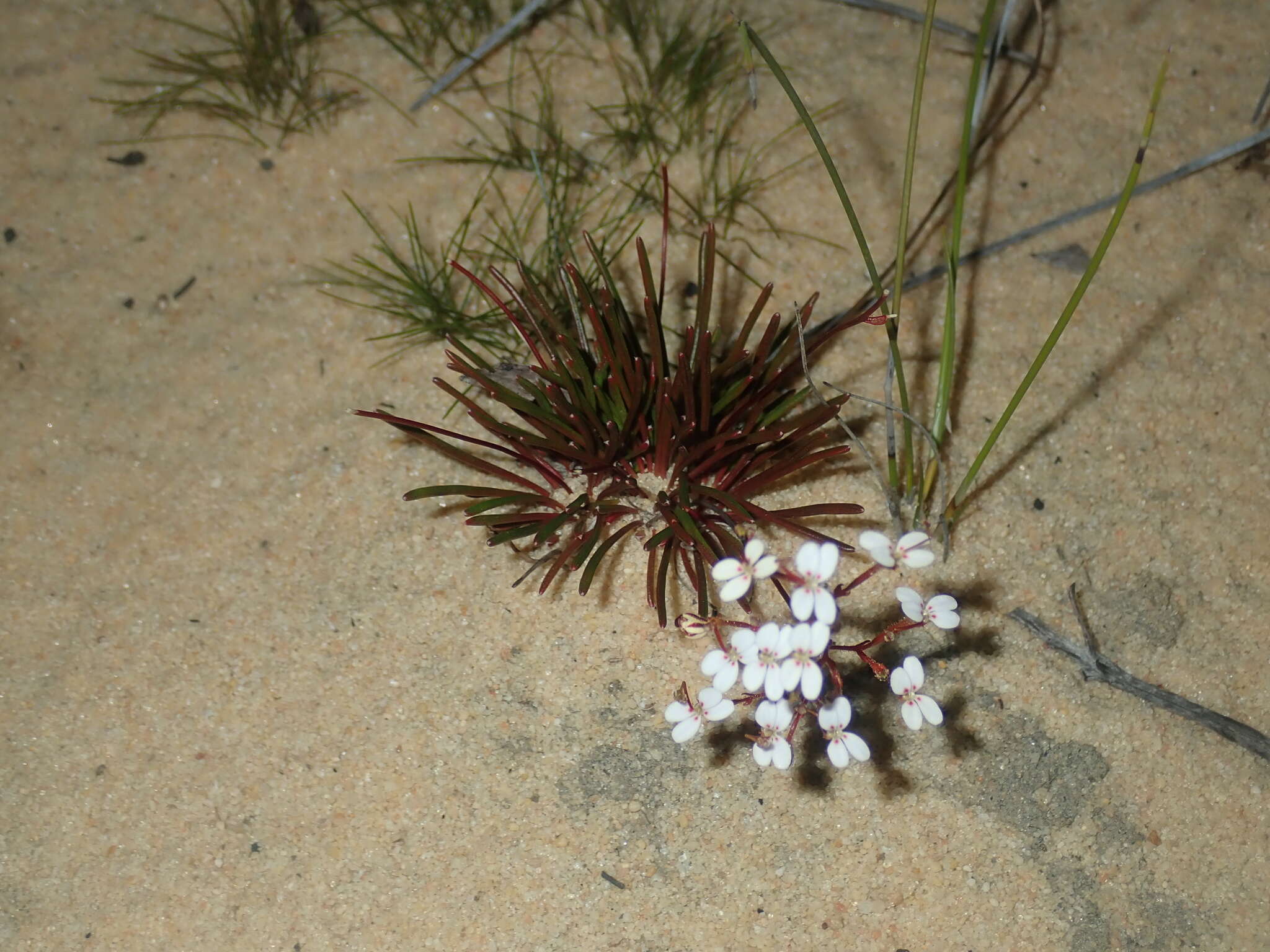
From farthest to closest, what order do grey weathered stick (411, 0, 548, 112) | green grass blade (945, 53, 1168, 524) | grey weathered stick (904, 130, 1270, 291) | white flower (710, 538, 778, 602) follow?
grey weathered stick (411, 0, 548, 112)
grey weathered stick (904, 130, 1270, 291)
white flower (710, 538, 778, 602)
green grass blade (945, 53, 1168, 524)

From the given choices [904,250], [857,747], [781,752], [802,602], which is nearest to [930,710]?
[857,747]

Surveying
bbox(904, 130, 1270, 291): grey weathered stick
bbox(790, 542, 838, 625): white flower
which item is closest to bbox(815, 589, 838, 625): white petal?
bbox(790, 542, 838, 625): white flower

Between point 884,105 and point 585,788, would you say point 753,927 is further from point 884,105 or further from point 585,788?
point 884,105

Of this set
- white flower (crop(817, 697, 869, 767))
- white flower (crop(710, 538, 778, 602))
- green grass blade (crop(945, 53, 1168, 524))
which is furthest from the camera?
white flower (crop(817, 697, 869, 767))

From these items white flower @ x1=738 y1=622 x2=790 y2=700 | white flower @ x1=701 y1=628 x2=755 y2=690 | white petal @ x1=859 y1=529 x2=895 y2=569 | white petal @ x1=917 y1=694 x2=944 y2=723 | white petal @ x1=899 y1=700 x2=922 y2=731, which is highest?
white petal @ x1=859 y1=529 x2=895 y2=569

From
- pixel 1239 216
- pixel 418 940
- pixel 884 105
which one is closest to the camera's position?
pixel 418 940

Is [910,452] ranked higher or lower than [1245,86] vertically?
lower

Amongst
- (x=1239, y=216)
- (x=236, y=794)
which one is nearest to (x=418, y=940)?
(x=236, y=794)

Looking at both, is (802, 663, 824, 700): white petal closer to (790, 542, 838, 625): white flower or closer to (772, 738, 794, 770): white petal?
(790, 542, 838, 625): white flower
